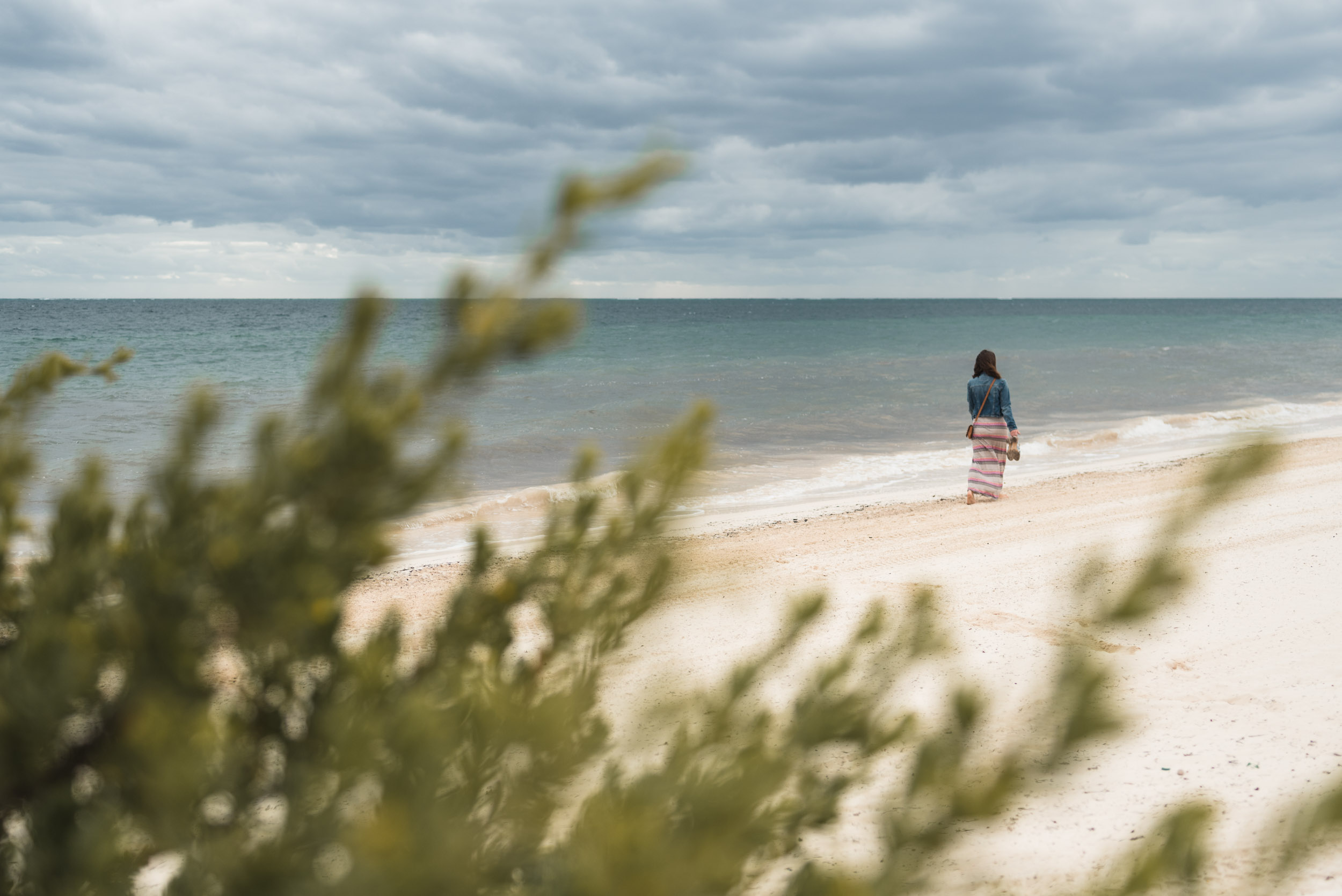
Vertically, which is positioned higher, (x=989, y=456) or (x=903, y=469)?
(x=989, y=456)

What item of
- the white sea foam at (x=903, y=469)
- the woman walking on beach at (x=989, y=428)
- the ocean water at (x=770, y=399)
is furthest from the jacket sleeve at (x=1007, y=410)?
the ocean water at (x=770, y=399)

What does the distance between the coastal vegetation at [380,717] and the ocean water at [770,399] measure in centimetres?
8

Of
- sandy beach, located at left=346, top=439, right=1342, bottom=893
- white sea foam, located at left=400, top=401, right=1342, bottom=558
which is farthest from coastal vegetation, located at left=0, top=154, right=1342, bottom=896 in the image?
white sea foam, located at left=400, top=401, right=1342, bottom=558

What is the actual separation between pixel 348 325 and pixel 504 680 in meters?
0.54

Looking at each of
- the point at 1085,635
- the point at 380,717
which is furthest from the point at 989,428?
the point at 380,717

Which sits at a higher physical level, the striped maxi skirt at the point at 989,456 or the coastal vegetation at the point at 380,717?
the coastal vegetation at the point at 380,717

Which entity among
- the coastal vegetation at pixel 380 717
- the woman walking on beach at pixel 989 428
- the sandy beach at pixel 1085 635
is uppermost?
the coastal vegetation at pixel 380 717

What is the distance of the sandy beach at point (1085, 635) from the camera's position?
1862 mm

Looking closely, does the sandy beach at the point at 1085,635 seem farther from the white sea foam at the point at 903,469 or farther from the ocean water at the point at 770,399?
the white sea foam at the point at 903,469

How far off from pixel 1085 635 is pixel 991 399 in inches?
390

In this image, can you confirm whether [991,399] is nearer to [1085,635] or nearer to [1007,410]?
[1007,410]

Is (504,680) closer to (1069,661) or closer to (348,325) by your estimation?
(348,325)

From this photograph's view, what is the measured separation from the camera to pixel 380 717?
1.07 m

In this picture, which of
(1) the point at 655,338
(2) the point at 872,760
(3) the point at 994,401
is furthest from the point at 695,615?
(1) the point at 655,338
